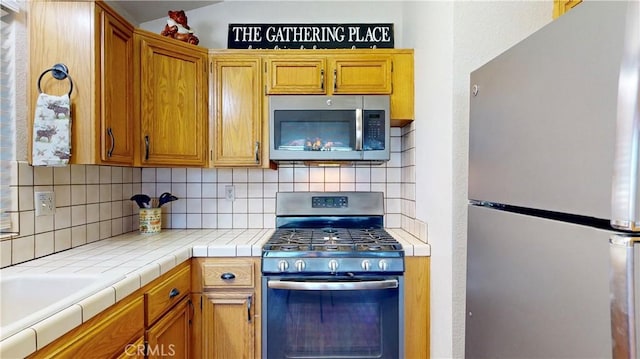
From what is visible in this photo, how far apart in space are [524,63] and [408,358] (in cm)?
148

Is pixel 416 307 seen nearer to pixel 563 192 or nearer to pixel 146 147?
pixel 563 192

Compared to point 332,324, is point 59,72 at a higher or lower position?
higher

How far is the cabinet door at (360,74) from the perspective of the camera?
194 cm

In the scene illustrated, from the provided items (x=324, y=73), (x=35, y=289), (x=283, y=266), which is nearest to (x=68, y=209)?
(x=35, y=289)

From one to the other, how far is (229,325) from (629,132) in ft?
5.57

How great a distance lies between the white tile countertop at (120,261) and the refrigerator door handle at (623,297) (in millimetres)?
1089

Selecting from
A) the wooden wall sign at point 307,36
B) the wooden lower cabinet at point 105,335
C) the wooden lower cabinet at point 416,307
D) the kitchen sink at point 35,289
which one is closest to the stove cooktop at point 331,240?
the wooden lower cabinet at point 416,307

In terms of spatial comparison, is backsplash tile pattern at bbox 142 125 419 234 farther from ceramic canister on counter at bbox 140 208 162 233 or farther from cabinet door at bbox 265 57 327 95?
cabinet door at bbox 265 57 327 95

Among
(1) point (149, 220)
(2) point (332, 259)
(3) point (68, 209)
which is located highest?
(3) point (68, 209)

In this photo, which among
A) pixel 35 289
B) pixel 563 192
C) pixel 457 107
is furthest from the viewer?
pixel 457 107

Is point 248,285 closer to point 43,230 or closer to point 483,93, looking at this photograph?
point 43,230

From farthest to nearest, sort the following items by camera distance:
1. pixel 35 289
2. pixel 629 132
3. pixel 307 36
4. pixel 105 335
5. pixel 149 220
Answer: pixel 307 36, pixel 149 220, pixel 35 289, pixel 105 335, pixel 629 132

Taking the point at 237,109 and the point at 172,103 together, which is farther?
the point at 237,109

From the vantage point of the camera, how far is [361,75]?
1948 millimetres
